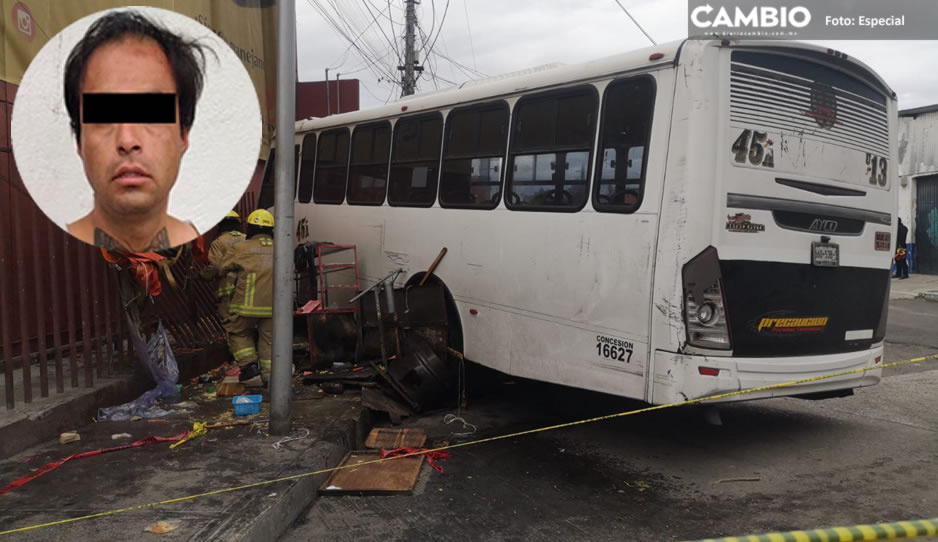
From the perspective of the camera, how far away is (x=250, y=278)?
7168 millimetres

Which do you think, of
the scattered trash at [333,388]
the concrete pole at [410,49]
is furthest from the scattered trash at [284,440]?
the concrete pole at [410,49]

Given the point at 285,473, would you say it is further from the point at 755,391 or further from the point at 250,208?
the point at 250,208

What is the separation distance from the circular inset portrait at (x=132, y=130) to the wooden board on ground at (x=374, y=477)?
248 centimetres

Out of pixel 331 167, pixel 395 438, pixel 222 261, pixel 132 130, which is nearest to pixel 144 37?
pixel 132 130

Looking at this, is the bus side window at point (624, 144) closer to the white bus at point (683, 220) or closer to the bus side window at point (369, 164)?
the white bus at point (683, 220)

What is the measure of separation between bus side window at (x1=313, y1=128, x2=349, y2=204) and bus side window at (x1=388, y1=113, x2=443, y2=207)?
1182 mm

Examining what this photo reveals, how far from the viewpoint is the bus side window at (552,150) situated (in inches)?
223

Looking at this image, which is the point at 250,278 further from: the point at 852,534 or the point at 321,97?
the point at 321,97

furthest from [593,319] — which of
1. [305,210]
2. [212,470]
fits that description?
[305,210]

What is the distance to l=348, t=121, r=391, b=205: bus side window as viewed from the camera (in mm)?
8203

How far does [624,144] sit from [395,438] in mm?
2818

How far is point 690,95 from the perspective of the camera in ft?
16.0

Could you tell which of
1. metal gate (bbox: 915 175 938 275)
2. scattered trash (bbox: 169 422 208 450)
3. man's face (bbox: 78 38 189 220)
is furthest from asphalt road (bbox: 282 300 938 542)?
metal gate (bbox: 915 175 938 275)

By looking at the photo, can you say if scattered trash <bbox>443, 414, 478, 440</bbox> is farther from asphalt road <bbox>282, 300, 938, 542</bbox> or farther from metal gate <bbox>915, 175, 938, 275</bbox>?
metal gate <bbox>915, 175, 938, 275</bbox>
